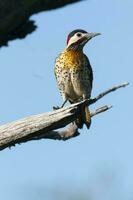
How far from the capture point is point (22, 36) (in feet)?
56.9

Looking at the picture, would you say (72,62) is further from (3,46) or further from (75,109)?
(75,109)

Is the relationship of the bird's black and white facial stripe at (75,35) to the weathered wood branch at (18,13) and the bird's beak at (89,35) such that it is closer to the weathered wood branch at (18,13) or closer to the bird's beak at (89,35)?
the bird's beak at (89,35)

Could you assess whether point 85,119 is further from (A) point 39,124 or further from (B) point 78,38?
(B) point 78,38

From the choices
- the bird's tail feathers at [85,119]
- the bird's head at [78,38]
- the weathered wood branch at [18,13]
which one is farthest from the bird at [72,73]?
the bird's tail feathers at [85,119]

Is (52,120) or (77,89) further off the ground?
(77,89)

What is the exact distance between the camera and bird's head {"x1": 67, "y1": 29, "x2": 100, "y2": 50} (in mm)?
16453

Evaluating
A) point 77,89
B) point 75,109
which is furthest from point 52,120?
point 77,89

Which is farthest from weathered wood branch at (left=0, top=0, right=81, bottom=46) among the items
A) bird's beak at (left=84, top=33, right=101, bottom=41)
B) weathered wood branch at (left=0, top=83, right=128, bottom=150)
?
weathered wood branch at (left=0, top=83, right=128, bottom=150)

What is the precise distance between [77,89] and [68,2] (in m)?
0.71

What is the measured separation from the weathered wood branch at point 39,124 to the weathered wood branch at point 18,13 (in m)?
1.45

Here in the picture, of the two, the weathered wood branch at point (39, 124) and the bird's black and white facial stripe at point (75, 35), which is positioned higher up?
the bird's black and white facial stripe at point (75, 35)

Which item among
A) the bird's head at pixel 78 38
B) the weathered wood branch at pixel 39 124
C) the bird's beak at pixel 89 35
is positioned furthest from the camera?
the bird's head at pixel 78 38

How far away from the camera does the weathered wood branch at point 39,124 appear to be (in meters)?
14.9

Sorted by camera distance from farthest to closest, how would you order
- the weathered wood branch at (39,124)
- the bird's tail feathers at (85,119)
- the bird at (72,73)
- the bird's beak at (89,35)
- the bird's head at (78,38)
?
1. the bird at (72,73)
2. the bird's head at (78,38)
3. the bird's beak at (89,35)
4. the bird's tail feathers at (85,119)
5. the weathered wood branch at (39,124)
